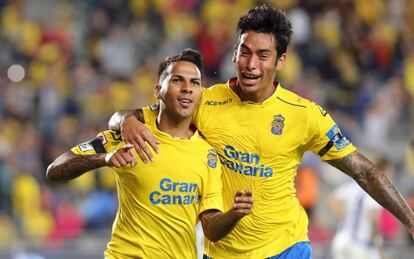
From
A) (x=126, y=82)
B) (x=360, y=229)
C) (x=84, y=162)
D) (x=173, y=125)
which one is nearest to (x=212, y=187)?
(x=173, y=125)

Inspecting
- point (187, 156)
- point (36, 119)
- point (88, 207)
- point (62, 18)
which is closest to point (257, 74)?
point (187, 156)

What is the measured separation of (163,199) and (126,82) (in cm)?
914

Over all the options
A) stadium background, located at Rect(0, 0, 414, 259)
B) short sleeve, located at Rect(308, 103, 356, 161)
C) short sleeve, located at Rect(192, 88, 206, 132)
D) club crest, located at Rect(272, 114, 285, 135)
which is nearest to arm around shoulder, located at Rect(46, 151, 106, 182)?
short sleeve, located at Rect(192, 88, 206, 132)

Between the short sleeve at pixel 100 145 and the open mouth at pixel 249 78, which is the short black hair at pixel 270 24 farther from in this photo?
Result: the short sleeve at pixel 100 145

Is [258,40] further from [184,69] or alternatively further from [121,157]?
[121,157]

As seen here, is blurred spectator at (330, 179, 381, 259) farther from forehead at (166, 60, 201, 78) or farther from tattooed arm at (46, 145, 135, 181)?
tattooed arm at (46, 145, 135, 181)

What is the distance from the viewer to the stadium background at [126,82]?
12.9 metres

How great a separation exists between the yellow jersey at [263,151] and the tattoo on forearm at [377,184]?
0.29 feet

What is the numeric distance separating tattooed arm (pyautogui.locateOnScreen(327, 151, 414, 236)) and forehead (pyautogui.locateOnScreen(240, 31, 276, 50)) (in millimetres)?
870

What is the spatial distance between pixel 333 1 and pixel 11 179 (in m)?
6.50

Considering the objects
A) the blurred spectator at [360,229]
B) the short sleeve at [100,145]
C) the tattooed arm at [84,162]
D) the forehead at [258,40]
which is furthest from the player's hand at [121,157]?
the blurred spectator at [360,229]

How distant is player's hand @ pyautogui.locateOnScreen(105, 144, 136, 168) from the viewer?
18.9 ft

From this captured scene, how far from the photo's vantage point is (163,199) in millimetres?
6137

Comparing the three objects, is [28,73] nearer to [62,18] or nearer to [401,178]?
[62,18]
